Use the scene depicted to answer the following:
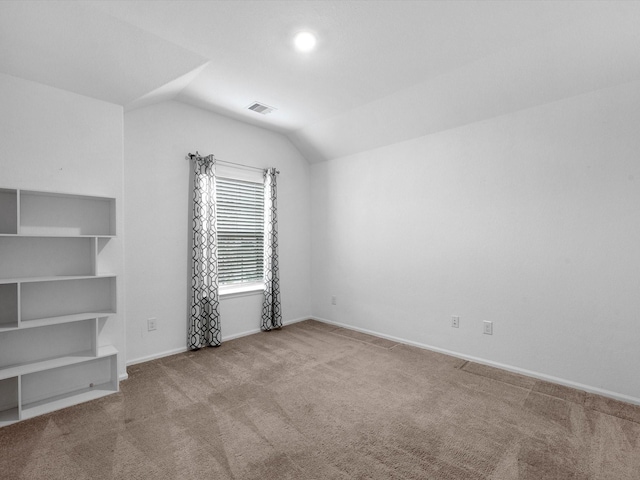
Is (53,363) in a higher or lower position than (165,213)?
lower

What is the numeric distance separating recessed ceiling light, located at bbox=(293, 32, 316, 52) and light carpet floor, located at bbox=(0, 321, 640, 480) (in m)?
2.75

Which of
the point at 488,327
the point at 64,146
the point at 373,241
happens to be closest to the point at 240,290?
the point at 373,241

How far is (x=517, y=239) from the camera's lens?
3.10 meters

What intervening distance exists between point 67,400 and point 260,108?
3.27 meters

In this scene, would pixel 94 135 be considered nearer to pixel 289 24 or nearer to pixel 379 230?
pixel 289 24

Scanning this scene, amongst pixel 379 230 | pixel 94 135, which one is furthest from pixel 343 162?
pixel 94 135

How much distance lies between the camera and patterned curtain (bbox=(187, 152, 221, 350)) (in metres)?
3.67

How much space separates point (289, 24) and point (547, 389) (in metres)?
3.51

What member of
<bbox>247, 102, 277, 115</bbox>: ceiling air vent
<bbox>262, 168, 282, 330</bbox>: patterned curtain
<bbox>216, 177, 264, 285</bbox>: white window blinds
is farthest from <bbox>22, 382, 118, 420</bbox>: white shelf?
<bbox>247, 102, 277, 115</bbox>: ceiling air vent

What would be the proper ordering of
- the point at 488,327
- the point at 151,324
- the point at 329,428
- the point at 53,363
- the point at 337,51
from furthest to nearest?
the point at 151,324 → the point at 488,327 → the point at 337,51 → the point at 53,363 → the point at 329,428

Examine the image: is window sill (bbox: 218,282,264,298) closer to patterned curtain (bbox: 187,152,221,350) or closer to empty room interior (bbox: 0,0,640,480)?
empty room interior (bbox: 0,0,640,480)

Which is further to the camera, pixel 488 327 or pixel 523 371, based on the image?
pixel 488 327

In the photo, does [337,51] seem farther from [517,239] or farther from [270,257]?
[270,257]

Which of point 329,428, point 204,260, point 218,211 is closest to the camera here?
point 329,428
